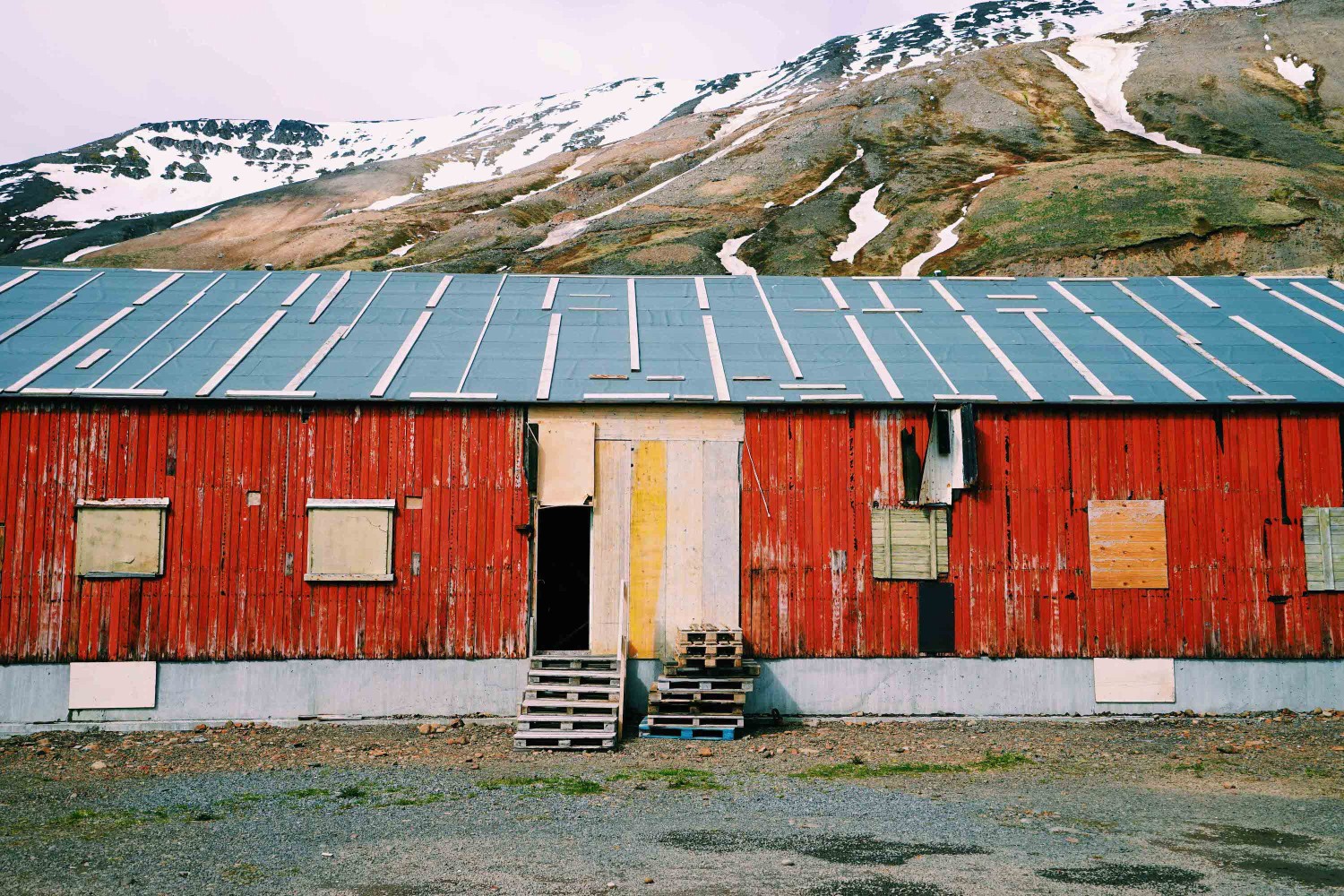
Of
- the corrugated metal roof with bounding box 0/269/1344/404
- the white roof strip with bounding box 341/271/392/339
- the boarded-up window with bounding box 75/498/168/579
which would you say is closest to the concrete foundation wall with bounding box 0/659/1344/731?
the boarded-up window with bounding box 75/498/168/579

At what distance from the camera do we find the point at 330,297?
23078 millimetres

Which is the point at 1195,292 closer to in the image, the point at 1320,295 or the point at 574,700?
the point at 1320,295

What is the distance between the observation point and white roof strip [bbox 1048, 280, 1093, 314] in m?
22.9

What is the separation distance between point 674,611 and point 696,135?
125 m

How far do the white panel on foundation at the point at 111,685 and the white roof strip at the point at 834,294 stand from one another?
16404 mm

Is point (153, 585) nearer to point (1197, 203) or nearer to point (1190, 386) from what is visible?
point (1190, 386)

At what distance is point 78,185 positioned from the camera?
189250 millimetres

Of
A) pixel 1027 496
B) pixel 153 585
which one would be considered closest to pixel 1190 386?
pixel 1027 496

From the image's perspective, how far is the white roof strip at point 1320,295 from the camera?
2312 centimetres

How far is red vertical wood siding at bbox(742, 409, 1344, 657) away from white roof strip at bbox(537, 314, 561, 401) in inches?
157

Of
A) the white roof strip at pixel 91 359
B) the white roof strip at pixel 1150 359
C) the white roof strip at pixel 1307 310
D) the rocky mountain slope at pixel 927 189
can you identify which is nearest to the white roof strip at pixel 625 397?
the white roof strip at pixel 91 359

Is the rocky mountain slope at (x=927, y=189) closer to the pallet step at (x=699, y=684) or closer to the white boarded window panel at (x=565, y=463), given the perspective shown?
the white boarded window panel at (x=565, y=463)

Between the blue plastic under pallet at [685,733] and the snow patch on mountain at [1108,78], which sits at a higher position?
the snow patch on mountain at [1108,78]

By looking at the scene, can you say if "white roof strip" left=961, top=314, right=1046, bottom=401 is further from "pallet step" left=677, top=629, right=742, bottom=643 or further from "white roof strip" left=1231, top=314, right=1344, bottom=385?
"pallet step" left=677, top=629, right=742, bottom=643
